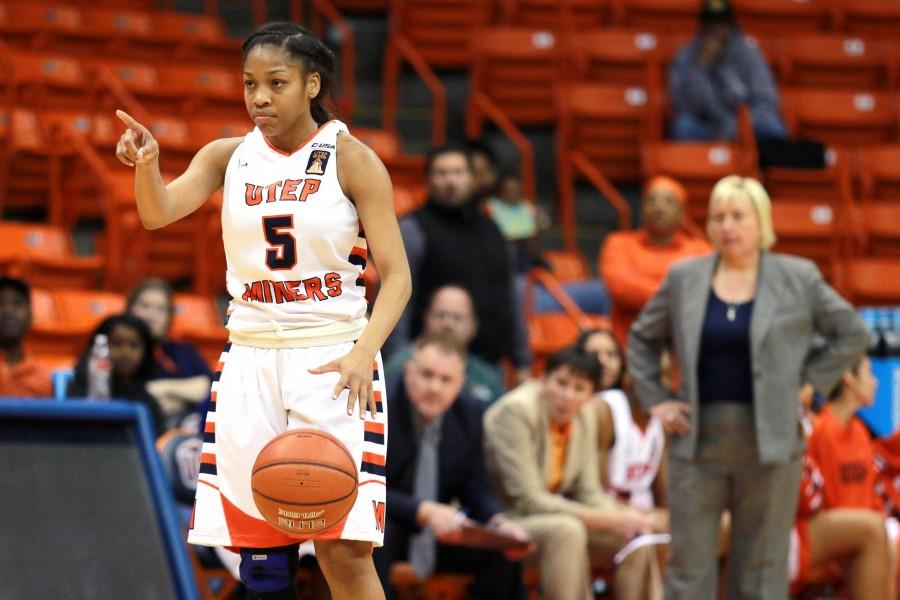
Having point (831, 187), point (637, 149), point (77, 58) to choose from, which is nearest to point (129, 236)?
point (77, 58)

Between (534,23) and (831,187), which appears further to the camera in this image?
(534,23)

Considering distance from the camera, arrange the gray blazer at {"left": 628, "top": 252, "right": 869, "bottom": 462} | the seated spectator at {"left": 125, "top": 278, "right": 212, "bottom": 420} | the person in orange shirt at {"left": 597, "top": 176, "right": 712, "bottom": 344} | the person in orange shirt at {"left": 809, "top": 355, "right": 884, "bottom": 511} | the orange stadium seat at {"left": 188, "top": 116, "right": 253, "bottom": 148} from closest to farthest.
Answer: the gray blazer at {"left": 628, "top": 252, "right": 869, "bottom": 462}
the person in orange shirt at {"left": 809, "top": 355, "right": 884, "bottom": 511}
the seated spectator at {"left": 125, "top": 278, "right": 212, "bottom": 420}
the person in orange shirt at {"left": 597, "top": 176, "right": 712, "bottom": 344}
the orange stadium seat at {"left": 188, "top": 116, "right": 253, "bottom": 148}

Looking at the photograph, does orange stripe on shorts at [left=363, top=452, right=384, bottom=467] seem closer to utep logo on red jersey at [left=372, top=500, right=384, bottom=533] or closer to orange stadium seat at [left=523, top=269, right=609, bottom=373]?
utep logo on red jersey at [left=372, top=500, right=384, bottom=533]

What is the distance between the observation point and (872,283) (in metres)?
9.59

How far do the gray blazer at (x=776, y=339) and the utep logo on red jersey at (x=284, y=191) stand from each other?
7.25 feet

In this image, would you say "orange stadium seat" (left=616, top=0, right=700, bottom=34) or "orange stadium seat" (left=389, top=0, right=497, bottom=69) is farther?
"orange stadium seat" (left=616, top=0, right=700, bottom=34)

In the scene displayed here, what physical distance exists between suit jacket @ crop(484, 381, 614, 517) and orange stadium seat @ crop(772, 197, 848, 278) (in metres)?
3.87

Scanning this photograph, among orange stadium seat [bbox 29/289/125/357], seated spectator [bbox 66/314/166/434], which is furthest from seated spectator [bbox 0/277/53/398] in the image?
orange stadium seat [bbox 29/289/125/357]

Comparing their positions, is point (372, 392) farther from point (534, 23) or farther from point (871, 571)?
point (534, 23)

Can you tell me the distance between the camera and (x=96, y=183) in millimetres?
9266

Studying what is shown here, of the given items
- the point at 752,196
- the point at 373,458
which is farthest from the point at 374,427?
the point at 752,196

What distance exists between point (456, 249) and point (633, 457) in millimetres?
1201

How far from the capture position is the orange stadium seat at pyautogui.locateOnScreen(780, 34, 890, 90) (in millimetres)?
11445

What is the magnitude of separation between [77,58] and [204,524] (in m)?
6.87
